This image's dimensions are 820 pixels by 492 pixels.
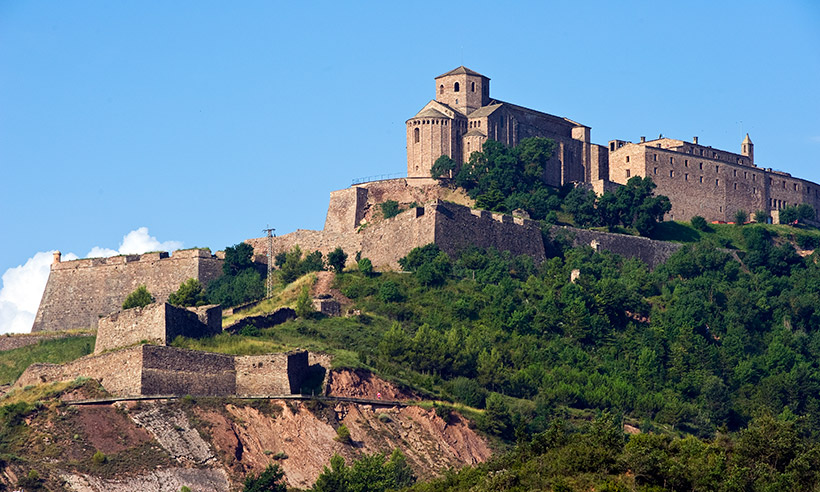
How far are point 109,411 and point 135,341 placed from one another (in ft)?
17.7

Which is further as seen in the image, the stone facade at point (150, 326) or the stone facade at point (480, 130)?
the stone facade at point (480, 130)

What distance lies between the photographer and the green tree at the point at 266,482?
46.8 m

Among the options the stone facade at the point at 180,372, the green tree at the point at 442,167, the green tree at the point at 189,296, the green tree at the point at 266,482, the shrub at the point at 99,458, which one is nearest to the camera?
the shrub at the point at 99,458

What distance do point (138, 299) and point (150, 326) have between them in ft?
58.1

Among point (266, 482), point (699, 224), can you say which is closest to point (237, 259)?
point (699, 224)

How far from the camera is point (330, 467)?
50250mm

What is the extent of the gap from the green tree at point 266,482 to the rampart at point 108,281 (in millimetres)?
31354

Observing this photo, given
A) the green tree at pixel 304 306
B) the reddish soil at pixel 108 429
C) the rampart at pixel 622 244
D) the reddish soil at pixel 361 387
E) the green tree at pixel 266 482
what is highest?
the rampart at pixel 622 244

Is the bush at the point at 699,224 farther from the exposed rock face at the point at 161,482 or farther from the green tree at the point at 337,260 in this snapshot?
the exposed rock face at the point at 161,482

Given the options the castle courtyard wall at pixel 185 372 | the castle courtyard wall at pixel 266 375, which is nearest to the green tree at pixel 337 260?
the castle courtyard wall at pixel 266 375

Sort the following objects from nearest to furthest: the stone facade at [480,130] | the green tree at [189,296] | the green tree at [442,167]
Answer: the green tree at [189,296] < the green tree at [442,167] < the stone facade at [480,130]

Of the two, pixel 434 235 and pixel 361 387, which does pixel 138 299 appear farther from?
pixel 361 387

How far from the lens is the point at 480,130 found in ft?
287

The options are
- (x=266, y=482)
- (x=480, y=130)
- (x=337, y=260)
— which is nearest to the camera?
(x=266, y=482)
